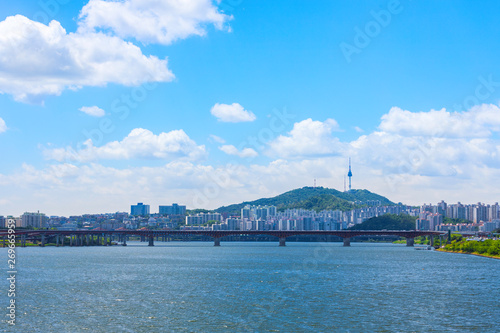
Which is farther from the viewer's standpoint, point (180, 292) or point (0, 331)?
point (180, 292)

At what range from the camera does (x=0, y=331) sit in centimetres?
4066

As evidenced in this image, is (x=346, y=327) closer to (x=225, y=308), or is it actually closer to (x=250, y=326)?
(x=250, y=326)

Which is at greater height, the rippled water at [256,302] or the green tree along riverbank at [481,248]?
the rippled water at [256,302]

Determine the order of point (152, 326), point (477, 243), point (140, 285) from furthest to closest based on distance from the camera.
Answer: point (477, 243) < point (140, 285) < point (152, 326)

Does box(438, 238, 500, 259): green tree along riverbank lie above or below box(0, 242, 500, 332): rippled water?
below

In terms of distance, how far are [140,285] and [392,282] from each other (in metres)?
33.1

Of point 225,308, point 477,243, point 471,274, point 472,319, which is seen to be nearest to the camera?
point 472,319

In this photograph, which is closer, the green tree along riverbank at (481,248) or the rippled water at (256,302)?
the rippled water at (256,302)

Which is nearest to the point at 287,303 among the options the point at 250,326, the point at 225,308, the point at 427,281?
the point at 225,308

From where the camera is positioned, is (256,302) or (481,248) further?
(481,248)

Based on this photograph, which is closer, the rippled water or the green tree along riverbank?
the rippled water

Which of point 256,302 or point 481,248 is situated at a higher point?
point 256,302

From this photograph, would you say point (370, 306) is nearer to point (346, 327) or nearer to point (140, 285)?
point (346, 327)

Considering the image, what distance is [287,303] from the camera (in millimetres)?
55781
